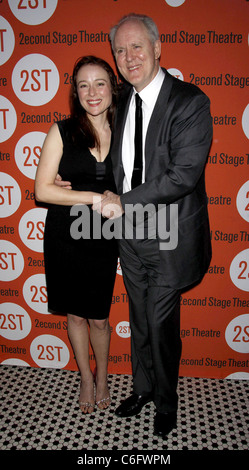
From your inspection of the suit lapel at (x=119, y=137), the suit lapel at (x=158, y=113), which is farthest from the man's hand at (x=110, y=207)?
the suit lapel at (x=158, y=113)

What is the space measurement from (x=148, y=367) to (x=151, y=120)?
4.58ft

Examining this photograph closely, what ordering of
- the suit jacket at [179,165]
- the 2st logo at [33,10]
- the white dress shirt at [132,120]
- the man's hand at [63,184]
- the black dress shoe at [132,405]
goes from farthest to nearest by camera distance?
1. the black dress shoe at [132,405]
2. the 2st logo at [33,10]
3. the man's hand at [63,184]
4. the white dress shirt at [132,120]
5. the suit jacket at [179,165]

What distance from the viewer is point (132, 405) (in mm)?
2064

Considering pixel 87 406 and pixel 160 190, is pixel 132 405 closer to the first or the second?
pixel 87 406

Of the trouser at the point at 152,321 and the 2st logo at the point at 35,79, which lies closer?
the trouser at the point at 152,321

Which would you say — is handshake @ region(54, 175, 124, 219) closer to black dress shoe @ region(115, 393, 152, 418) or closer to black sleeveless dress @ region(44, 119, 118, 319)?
black sleeveless dress @ region(44, 119, 118, 319)

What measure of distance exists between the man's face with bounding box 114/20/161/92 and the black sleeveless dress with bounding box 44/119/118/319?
0.39 m

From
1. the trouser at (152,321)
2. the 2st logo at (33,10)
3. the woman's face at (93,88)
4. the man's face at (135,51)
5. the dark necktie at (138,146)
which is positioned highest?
the 2st logo at (33,10)

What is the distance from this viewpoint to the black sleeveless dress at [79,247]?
5.80ft

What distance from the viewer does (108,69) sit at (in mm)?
1729

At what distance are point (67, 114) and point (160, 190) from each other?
84 cm

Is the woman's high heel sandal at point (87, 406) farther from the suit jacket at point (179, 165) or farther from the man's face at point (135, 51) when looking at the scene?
the man's face at point (135, 51)

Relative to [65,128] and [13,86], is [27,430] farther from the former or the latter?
[13,86]

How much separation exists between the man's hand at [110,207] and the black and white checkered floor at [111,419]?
120cm
